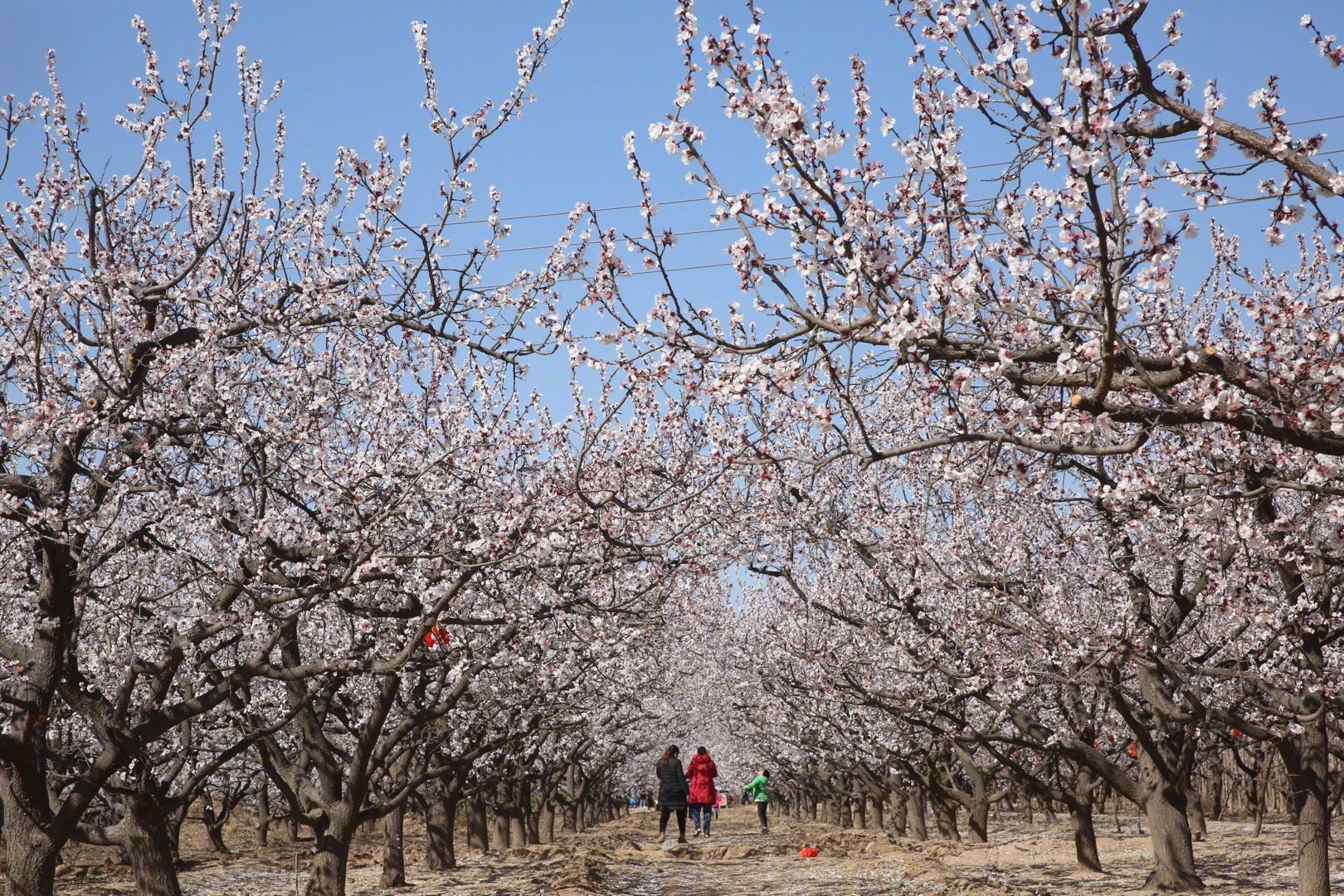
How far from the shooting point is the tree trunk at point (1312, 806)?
11453 mm

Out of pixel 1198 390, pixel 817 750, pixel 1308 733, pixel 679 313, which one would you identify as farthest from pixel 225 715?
pixel 817 750

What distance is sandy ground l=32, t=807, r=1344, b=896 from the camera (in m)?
15.2

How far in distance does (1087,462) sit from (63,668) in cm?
1006

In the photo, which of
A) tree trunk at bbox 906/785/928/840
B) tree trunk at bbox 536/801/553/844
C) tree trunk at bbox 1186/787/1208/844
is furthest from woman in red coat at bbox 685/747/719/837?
tree trunk at bbox 1186/787/1208/844

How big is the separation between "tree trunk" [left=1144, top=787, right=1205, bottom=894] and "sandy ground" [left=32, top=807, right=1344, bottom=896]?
1.39 ft

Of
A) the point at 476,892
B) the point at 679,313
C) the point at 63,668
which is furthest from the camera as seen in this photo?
the point at 476,892

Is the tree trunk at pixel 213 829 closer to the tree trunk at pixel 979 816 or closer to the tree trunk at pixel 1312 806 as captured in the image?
the tree trunk at pixel 979 816

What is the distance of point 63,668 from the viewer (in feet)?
25.4

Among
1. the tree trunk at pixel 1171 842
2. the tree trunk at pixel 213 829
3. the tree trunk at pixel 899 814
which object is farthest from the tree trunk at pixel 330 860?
the tree trunk at pixel 899 814

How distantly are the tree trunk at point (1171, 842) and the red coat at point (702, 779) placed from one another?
12277 millimetres

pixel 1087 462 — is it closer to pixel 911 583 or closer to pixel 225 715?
pixel 911 583

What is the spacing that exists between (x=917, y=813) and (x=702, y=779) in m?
5.60

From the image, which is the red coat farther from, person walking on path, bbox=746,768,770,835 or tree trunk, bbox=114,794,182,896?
tree trunk, bbox=114,794,182,896

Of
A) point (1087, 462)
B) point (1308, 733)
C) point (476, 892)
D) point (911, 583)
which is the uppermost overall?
point (1087, 462)
